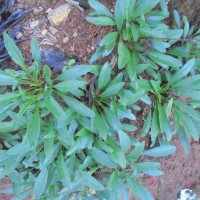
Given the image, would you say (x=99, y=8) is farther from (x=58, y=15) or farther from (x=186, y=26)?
(x=186, y=26)

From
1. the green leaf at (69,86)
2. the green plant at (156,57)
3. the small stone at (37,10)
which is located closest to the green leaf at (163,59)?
the green plant at (156,57)

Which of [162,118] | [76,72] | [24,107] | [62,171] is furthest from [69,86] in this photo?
[162,118]

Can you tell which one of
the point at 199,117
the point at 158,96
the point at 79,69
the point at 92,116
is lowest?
the point at 199,117

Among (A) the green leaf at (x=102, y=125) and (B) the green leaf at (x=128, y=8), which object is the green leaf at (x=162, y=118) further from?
(B) the green leaf at (x=128, y=8)

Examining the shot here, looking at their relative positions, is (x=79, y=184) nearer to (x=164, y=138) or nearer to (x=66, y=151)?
(x=66, y=151)

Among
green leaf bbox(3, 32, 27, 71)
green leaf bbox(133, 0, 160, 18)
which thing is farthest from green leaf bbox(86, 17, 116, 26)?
green leaf bbox(3, 32, 27, 71)

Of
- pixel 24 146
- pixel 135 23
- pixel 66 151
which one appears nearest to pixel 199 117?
pixel 135 23
